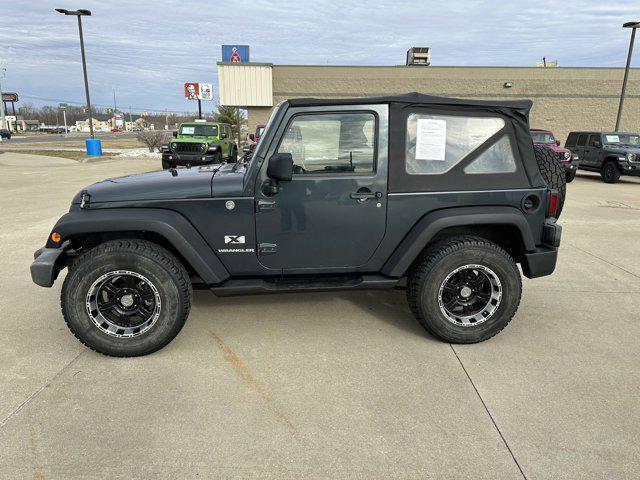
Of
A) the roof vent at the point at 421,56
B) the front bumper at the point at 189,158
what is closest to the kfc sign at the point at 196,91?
the roof vent at the point at 421,56

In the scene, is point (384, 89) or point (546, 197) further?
point (384, 89)

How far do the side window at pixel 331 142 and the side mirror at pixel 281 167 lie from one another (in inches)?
8.8

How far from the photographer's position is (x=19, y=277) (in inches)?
186

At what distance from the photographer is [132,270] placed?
302 cm

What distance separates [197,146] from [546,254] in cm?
1432

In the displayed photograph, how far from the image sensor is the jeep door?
3133mm

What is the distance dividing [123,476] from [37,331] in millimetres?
2056

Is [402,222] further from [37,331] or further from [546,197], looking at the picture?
[37,331]

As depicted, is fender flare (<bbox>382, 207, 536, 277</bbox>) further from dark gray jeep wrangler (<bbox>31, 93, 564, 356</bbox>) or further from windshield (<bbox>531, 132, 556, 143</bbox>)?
windshield (<bbox>531, 132, 556, 143</bbox>)

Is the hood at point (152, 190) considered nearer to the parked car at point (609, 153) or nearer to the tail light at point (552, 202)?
the tail light at point (552, 202)

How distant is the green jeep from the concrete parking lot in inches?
459

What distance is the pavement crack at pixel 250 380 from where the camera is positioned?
249 centimetres

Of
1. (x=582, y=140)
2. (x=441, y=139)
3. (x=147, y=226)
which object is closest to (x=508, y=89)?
(x=582, y=140)

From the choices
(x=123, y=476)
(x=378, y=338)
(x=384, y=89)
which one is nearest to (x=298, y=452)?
Result: (x=123, y=476)
